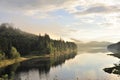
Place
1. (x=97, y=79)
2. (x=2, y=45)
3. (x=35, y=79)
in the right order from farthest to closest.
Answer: (x=2, y=45)
(x=35, y=79)
(x=97, y=79)

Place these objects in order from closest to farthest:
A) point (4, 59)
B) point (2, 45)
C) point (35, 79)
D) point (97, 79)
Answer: point (97, 79), point (35, 79), point (4, 59), point (2, 45)

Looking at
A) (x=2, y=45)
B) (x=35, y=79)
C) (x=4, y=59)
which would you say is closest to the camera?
(x=35, y=79)

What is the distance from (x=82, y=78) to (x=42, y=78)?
15.7 metres

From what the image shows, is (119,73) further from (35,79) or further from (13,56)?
(13,56)

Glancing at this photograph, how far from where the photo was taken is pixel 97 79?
8731 centimetres

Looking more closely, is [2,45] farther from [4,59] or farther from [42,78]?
[42,78]

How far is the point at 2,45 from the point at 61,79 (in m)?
96.5

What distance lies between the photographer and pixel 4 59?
165625 mm

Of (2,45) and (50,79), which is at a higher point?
(2,45)

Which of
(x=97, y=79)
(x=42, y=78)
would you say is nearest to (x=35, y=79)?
(x=42, y=78)

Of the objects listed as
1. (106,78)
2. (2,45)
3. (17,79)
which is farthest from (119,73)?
(2,45)

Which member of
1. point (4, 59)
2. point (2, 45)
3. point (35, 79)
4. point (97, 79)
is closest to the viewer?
point (97, 79)

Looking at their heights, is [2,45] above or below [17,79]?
above

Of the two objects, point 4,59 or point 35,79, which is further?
point 4,59
